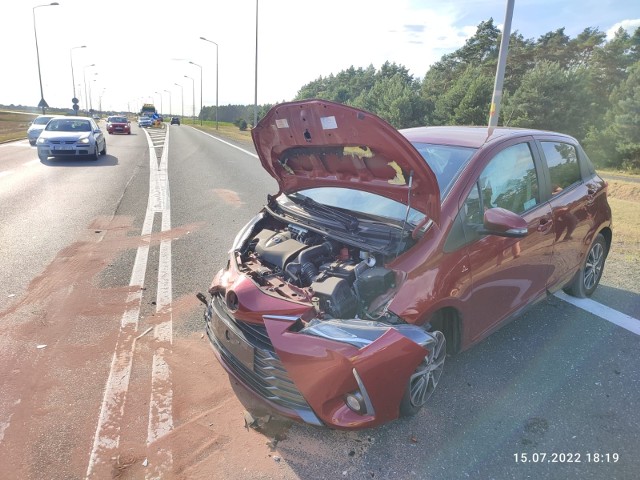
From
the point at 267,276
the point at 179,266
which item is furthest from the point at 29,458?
the point at 179,266

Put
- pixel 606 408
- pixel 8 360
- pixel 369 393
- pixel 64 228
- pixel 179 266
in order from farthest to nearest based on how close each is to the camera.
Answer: pixel 64 228 → pixel 179 266 → pixel 8 360 → pixel 606 408 → pixel 369 393

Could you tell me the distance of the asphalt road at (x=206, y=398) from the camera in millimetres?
2469

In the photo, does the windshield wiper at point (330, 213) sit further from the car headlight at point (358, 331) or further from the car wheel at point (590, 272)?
the car wheel at point (590, 272)

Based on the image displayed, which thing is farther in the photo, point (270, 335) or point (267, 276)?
point (267, 276)

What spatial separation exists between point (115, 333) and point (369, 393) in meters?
2.39

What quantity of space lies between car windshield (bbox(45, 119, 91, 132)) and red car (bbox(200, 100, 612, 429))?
578 inches

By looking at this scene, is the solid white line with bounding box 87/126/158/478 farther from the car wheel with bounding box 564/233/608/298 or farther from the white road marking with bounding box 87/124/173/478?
the car wheel with bounding box 564/233/608/298

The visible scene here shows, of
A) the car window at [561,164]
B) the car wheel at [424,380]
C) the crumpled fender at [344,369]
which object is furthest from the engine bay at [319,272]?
the car window at [561,164]

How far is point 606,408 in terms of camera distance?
3004 millimetres

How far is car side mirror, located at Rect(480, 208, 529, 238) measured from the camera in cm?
283

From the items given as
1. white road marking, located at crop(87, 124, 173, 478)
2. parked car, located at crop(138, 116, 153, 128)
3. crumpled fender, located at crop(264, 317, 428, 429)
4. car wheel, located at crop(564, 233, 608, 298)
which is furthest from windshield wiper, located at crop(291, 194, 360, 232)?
parked car, located at crop(138, 116, 153, 128)

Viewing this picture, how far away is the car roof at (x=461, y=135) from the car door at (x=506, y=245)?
0.45ft

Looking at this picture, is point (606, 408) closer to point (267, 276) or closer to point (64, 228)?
point (267, 276)

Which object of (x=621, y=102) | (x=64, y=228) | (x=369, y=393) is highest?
(x=621, y=102)
